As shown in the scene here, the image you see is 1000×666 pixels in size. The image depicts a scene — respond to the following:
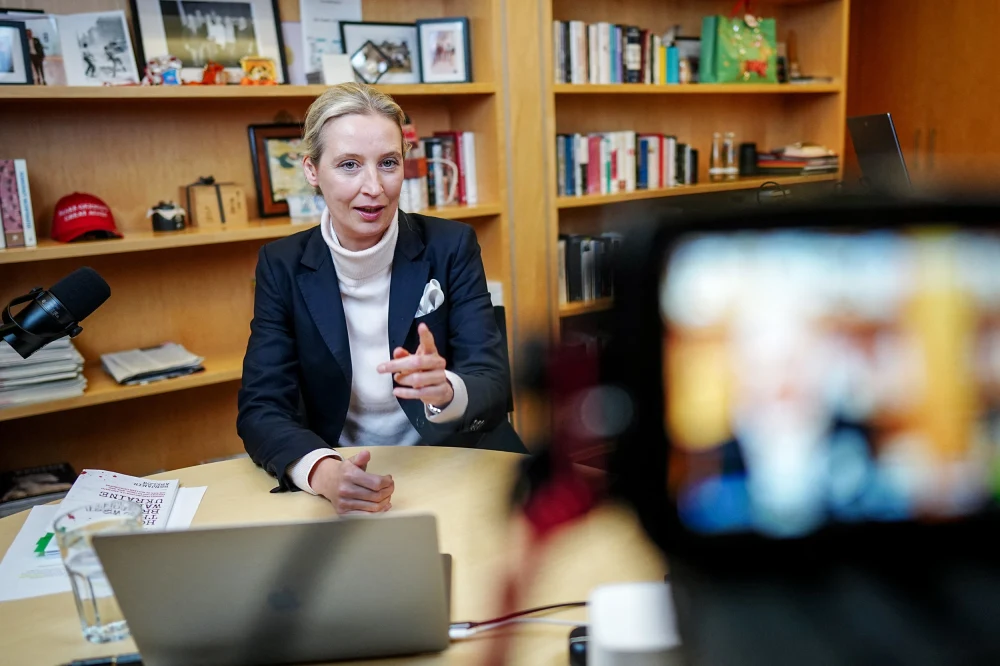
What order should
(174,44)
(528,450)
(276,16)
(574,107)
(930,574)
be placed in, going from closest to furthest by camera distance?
(528,450) → (930,574) → (174,44) → (276,16) → (574,107)

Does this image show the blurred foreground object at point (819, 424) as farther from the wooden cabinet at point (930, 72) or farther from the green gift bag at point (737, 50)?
the wooden cabinet at point (930, 72)

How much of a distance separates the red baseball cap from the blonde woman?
2.65 feet

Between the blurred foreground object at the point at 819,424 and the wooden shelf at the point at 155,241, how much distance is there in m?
1.90

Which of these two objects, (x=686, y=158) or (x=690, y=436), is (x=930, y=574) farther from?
(x=686, y=158)

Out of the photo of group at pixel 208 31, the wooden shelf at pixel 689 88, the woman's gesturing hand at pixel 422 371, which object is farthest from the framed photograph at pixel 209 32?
the woman's gesturing hand at pixel 422 371

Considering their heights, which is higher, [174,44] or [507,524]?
[174,44]

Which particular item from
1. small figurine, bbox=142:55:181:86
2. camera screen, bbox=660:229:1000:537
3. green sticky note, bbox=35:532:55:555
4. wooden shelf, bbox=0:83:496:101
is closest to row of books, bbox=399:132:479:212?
wooden shelf, bbox=0:83:496:101

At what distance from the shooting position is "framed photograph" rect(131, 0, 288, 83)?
86.0 inches

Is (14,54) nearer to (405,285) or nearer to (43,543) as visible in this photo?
(405,285)

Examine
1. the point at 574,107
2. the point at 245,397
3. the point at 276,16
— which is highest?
the point at 276,16

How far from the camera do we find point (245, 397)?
1407mm

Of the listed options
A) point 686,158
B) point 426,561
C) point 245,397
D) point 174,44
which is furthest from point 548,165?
point 426,561

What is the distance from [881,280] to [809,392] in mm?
89

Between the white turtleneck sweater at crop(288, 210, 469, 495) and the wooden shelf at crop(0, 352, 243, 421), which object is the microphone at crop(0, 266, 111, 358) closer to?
the white turtleneck sweater at crop(288, 210, 469, 495)
